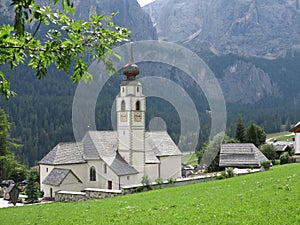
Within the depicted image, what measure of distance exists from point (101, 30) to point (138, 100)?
3447cm

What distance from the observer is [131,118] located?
41938 millimetres

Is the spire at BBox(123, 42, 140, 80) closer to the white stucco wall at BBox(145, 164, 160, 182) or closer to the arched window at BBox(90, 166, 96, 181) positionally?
the white stucco wall at BBox(145, 164, 160, 182)

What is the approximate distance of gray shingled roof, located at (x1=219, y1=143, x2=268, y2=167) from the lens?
45.5 meters

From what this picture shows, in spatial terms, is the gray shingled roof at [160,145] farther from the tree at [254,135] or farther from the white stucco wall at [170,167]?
the tree at [254,135]

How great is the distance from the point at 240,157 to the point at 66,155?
19.2 metres

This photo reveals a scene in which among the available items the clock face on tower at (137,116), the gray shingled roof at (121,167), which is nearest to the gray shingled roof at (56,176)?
the gray shingled roof at (121,167)

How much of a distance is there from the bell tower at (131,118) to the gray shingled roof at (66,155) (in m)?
4.24

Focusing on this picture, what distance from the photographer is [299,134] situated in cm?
4588

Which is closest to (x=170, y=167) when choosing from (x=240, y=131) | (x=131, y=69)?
(x=131, y=69)

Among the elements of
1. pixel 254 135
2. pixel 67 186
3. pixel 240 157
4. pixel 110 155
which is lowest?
pixel 67 186

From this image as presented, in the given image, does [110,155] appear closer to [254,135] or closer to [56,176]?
[56,176]

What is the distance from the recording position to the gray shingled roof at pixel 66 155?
41.1m

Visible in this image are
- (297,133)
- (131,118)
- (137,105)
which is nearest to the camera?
(131,118)

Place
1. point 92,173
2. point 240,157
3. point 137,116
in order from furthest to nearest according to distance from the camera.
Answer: point 240,157 < point 137,116 < point 92,173
